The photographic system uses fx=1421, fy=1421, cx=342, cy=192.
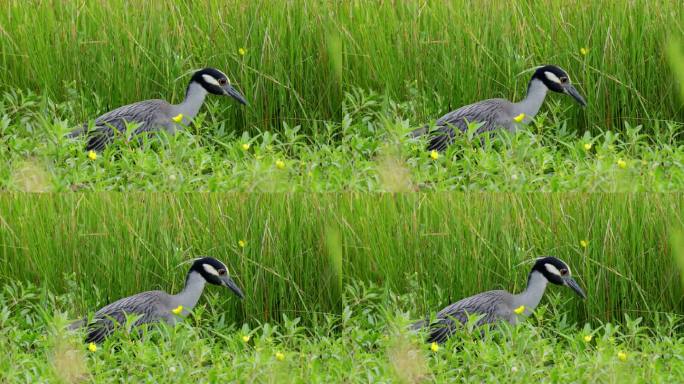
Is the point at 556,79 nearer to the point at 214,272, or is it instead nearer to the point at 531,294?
the point at 531,294

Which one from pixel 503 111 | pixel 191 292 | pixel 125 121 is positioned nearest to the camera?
pixel 191 292

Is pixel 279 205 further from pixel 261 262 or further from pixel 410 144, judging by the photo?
pixel 410 144

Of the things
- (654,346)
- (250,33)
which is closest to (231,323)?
(250,33)

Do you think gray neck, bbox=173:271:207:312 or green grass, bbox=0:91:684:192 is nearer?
gray neck, bbox=173:271:207:312

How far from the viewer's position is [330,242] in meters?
8.49

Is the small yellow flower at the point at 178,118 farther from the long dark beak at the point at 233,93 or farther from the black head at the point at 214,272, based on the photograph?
the black head at the point at 214,272

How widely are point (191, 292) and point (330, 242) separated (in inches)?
35.4

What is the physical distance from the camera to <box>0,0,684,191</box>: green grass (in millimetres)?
9008

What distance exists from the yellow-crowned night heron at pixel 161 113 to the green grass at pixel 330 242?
71 centimetres

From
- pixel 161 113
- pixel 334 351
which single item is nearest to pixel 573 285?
pixel 334 351

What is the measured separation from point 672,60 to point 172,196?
3584 millimetres

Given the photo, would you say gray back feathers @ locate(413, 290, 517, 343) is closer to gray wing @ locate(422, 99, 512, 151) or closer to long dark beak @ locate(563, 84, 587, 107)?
gray wing @ locate(422, 99, 512, 151)

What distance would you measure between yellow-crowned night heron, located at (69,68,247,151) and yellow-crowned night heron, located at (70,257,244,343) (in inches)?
44.4

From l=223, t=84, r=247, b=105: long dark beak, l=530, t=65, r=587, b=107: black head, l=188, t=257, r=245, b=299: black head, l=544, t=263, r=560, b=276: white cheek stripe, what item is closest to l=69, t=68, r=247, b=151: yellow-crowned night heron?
l=223, t=84, r=247, b=105: long dark beak
